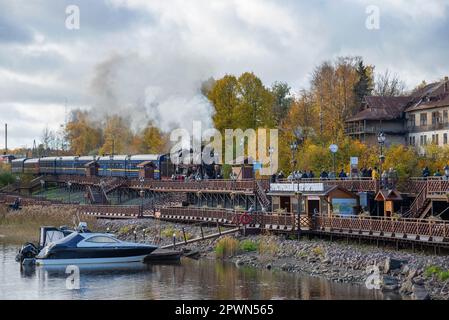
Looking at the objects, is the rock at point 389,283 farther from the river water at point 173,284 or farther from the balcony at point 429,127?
the balcony at point 429,127

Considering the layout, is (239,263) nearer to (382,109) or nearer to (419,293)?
(419,293)

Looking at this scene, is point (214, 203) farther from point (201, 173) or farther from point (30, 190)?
point (30, 190)

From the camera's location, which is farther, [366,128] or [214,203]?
[366,128]

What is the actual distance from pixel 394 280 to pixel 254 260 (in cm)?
1268

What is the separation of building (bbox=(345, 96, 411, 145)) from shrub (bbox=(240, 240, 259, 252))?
3751 cm

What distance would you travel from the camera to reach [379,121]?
3585 inches

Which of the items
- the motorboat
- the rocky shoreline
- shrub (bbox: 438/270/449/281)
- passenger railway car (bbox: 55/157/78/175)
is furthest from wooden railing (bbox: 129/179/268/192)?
shrub (bbox: 438/270/449/281)

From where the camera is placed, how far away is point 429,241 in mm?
42844

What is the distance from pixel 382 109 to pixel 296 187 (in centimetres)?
3558

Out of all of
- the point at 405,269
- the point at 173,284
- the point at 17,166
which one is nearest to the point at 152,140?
the point at 17,166

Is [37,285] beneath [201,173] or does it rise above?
beneath

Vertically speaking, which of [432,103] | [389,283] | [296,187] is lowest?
[389,283]

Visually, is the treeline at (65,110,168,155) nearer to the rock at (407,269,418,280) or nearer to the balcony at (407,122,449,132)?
the balcony at (407,122,449,132)

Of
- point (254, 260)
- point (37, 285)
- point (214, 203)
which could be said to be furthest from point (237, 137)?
point (37, 285)
